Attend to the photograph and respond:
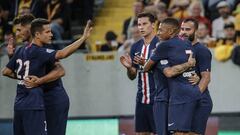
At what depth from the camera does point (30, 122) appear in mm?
11109

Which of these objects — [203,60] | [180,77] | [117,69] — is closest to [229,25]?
[117,69]

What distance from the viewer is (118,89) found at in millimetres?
17047

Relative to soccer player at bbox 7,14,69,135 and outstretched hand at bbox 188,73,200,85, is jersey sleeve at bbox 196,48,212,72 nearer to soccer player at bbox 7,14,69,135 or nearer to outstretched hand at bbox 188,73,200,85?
outstretched hand at bbox 188,73,200,85

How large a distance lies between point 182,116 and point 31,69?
6.71 ft

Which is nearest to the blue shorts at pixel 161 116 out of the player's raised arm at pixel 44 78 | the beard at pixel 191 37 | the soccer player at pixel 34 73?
the beard at pixel 191 37

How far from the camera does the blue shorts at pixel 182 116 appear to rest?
11.2 metres

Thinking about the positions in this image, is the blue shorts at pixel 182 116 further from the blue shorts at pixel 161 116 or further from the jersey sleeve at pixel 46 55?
the jersey sleeve at pixel 46 55

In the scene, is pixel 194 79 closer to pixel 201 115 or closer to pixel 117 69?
pixel 201 115

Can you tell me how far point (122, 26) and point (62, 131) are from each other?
814cm

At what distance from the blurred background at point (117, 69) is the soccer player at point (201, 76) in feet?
11.5

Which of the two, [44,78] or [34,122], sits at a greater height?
[44,78]

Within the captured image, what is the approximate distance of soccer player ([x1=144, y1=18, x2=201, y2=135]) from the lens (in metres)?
11.2

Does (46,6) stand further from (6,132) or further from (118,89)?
(6,132)

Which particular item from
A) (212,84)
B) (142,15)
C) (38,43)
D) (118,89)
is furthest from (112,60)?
(38,43)
